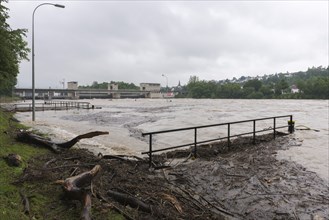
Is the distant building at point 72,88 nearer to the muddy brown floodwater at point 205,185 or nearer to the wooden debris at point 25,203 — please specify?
the muddy brown floodwater at point 205,185

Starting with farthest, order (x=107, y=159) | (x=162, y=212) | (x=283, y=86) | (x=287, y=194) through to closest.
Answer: (x=283, y=86)
(x=107, y=159)
(x=287, y=194)
(x=162, y=212)

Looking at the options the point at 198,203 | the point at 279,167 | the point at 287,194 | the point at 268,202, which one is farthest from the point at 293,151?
the point at 198,203

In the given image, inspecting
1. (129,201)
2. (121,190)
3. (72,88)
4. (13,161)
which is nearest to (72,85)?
(72,88)

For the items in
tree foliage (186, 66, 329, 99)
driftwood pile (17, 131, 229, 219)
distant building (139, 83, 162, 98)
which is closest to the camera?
driftwood pile (17, 131, 229, 219)

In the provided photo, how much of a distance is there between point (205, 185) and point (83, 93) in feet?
588

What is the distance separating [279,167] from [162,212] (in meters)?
6.27

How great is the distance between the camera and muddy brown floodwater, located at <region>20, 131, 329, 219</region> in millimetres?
5492

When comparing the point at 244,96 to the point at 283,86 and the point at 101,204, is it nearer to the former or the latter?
the point at 283,86

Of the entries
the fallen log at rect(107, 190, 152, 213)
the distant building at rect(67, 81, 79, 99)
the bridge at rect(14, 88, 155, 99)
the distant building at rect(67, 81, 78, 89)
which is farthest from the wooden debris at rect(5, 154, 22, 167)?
the distant building at rect(67, 81, 78, 89)

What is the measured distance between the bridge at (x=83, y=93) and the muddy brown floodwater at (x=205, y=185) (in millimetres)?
151788

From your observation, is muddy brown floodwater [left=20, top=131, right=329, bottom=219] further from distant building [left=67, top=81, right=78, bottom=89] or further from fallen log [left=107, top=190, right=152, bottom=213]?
distant building [left=67, top=81, right=78, bottom=89]

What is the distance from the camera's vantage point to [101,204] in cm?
470

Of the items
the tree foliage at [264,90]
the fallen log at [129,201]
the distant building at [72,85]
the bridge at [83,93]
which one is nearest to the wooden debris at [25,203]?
the fallen log at [129,201]

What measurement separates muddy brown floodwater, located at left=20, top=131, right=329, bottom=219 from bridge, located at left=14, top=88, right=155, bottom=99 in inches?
5976
